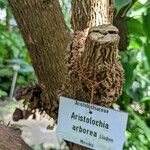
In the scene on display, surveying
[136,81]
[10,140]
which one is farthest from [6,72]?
[10,140]

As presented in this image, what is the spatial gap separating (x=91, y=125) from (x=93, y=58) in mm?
154

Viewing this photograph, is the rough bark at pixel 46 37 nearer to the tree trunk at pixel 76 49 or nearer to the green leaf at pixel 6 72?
the tree trunk at pixel 76 49

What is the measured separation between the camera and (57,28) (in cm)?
105

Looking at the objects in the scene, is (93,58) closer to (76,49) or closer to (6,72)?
(76,49)

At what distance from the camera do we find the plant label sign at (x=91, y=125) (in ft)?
2.92

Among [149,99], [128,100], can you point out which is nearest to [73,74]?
[128,100]

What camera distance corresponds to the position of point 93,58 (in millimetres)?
869

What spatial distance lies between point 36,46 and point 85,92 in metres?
0.20

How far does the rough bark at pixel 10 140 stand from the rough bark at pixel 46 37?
122 millimetres

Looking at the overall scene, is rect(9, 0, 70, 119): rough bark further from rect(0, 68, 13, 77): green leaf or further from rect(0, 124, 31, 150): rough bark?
rect(0, 68, 13, 77): green leaf

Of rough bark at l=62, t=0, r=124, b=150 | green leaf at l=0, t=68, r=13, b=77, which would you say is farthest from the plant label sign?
green leaf at l=0, t=68, r=13, b=77

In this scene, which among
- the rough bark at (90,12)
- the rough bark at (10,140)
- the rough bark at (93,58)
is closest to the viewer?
the rough bark at (93,58)


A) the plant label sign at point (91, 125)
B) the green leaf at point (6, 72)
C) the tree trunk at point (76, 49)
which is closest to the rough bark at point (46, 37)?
the tree trunk at point (76, 49)

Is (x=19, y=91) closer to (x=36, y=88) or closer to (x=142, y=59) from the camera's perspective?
(x=36, y=88)
